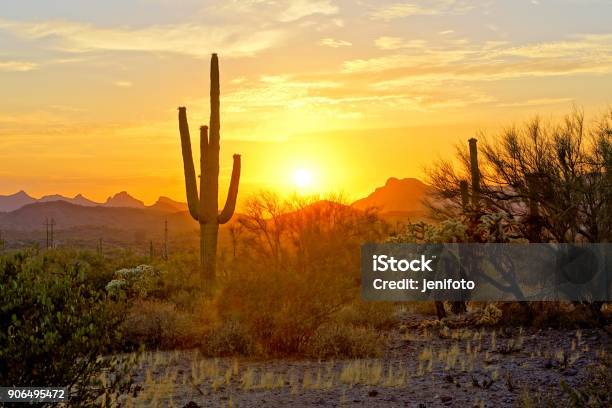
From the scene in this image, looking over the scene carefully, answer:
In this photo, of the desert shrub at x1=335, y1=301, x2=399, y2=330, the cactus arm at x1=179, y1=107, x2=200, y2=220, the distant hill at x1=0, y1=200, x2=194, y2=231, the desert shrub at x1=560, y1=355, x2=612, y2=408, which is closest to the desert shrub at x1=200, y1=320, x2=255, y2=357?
the desert shrub at x1=335, y1=301, x2=399, y2=330

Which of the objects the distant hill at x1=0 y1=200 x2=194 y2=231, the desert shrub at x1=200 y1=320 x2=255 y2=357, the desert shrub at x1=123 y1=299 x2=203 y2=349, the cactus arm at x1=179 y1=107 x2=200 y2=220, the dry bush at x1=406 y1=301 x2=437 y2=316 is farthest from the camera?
the distant hill at x1=0 y1=200 x2=194 y2=231

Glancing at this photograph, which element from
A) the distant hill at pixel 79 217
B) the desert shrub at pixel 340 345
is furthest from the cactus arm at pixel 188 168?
the distant hill at pixel 79 217

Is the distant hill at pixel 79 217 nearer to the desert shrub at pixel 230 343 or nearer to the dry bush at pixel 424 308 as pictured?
the dry bush at pixel 424 308

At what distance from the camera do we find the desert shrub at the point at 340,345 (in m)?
12.5

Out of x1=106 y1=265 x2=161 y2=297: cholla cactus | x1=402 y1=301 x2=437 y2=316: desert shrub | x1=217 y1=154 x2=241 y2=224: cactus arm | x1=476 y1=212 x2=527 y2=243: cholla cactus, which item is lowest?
x1=402 y1=301 x2=437 y2=316: desert shrub

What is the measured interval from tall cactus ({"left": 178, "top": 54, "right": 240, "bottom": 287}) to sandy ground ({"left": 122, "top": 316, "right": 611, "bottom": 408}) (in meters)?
9.28

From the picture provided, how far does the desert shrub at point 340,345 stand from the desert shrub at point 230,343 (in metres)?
0.99

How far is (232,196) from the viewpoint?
2470 cm

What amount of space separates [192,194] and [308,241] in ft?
27.5

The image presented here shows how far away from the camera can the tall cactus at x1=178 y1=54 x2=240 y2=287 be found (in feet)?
74.5

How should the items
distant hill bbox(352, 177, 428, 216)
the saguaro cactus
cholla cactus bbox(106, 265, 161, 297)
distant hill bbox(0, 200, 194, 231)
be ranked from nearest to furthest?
1. the saguaro cactus
2. cholla cactus bbox(106, 265, 161, 297)
3. distant hill bbox(352, 177, 428, 216)
4. distant hill bbox(0, 200, 194, 231)

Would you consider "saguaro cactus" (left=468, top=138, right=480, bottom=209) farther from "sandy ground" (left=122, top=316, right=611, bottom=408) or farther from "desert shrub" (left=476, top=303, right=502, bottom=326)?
"sandy ground" (left=122, top=316, right=611, bottom=408)

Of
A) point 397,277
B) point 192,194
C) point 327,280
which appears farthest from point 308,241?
point 327,280

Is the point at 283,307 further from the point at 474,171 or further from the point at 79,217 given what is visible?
the point at 79,217
